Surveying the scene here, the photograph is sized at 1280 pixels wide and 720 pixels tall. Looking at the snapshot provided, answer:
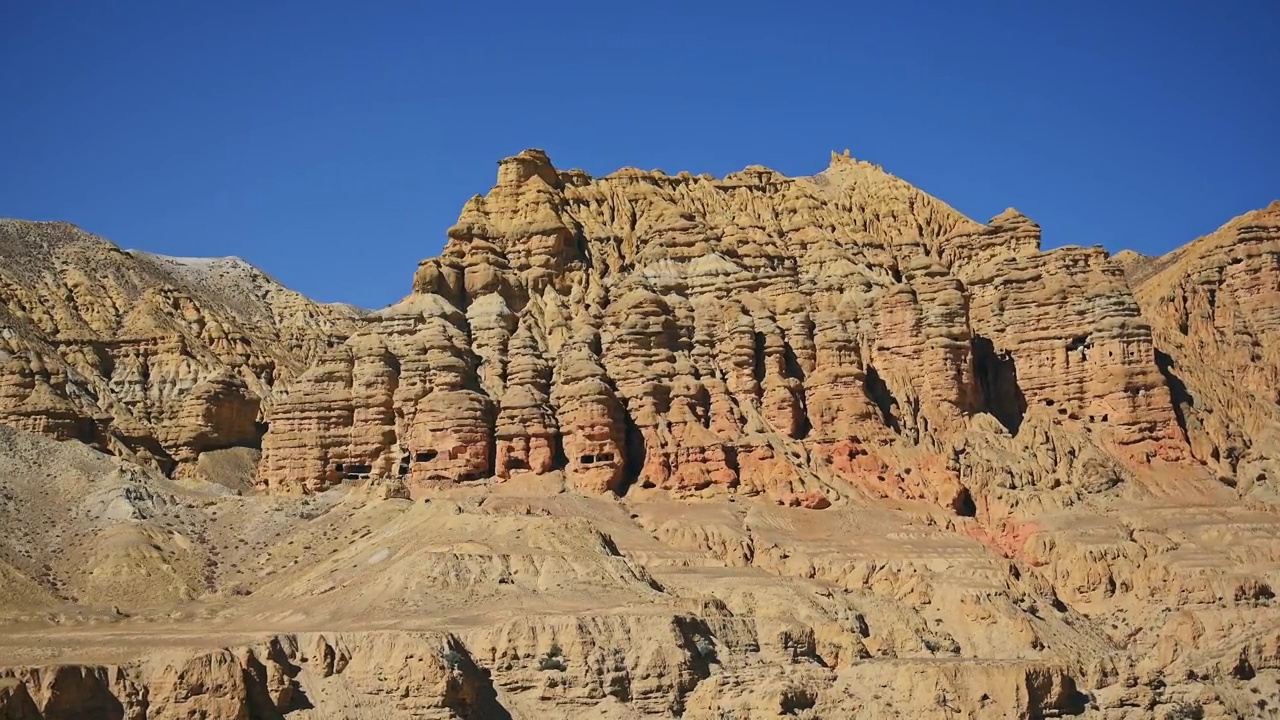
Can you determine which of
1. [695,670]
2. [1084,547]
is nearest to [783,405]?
[1084,547]

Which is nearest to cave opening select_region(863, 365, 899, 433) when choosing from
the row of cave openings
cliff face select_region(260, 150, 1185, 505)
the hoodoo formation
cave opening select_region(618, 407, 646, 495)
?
the row of cave openings

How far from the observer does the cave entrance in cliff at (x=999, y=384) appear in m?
114

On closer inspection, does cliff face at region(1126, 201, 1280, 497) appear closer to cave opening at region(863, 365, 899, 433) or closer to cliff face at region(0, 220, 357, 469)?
cave opening at region(863, 365, 899, 433)

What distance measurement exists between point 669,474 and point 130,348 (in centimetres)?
3833

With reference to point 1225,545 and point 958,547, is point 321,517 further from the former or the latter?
point 1225,545

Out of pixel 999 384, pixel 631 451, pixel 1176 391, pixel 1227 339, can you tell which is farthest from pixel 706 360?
pixel 1227 339

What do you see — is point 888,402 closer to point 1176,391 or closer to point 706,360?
point 706,360

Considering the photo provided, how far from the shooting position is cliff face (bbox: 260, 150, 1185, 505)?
104m

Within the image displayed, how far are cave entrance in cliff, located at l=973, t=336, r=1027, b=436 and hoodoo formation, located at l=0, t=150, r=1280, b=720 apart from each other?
246 mm

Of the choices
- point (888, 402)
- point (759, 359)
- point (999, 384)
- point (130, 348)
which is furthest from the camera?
point (130, 348)

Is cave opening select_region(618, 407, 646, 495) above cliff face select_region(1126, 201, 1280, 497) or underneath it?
underneath

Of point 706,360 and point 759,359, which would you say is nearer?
point 706,360

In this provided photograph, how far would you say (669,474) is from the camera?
338 feet

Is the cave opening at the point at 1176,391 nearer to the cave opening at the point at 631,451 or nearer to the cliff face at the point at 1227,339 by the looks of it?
the cliff face at the point at 1227,339
